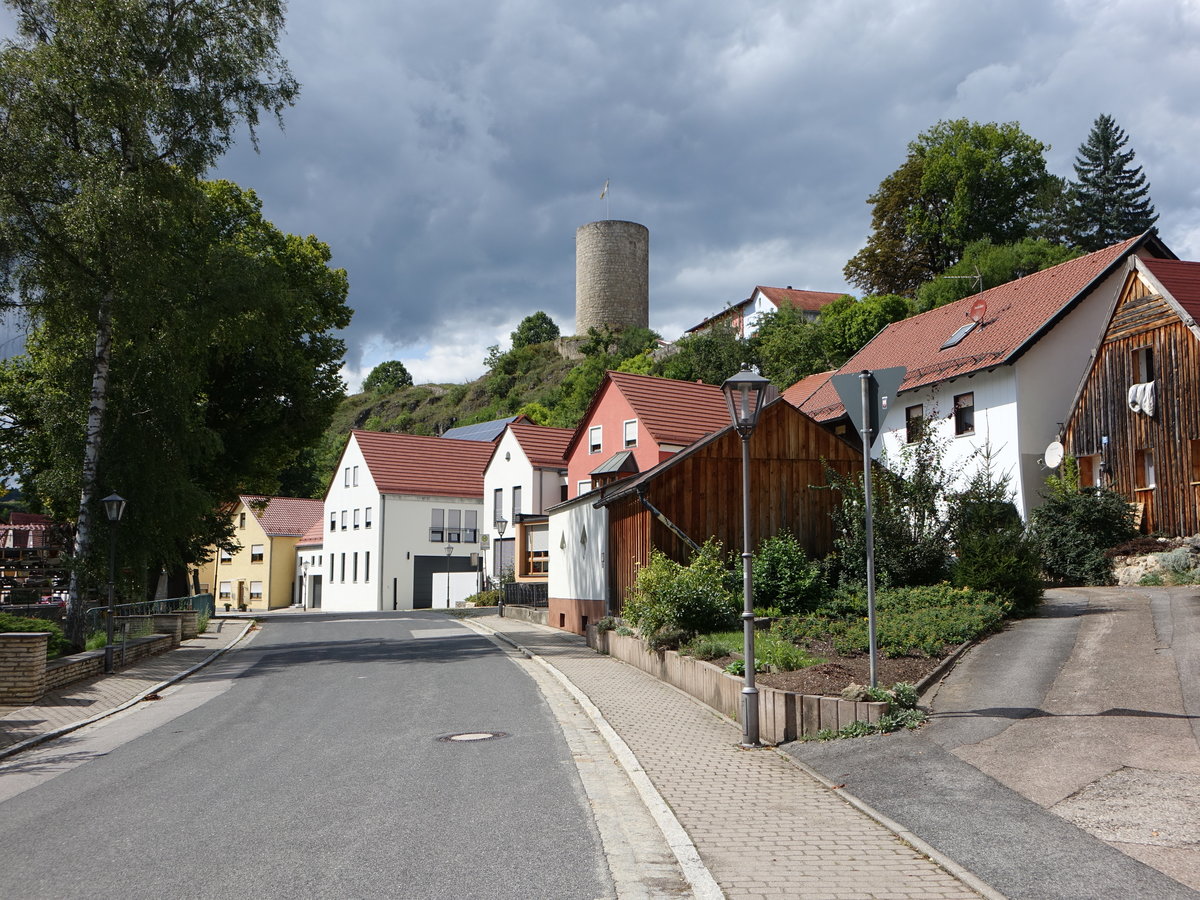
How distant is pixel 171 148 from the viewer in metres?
23.0

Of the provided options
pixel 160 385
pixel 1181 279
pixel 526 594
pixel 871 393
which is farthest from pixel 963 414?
pixel 160 385

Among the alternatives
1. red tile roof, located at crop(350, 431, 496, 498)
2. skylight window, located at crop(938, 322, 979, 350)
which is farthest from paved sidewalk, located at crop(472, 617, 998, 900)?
red tile roof, located at crop(350, 431, 496, 498)

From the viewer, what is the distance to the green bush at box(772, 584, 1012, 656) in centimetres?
1273

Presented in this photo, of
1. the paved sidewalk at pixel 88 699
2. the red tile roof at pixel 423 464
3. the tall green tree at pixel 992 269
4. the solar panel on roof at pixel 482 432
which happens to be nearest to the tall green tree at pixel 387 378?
the solar panel on roof at pixel 482 432

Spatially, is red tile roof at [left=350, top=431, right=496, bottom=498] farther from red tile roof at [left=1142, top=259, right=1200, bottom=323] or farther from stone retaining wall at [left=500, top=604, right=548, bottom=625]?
red tile roof at [left=1142, top=259, right=1200, bottom=323]

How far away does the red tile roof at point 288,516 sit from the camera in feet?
222

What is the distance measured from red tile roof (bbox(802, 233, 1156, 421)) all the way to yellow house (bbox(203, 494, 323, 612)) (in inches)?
1698

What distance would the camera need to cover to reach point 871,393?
A: 410 inches

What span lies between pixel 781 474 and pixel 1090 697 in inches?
525

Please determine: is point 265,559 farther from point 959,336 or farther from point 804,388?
point 959,336

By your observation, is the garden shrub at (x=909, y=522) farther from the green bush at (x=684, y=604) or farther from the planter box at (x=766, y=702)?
the planter box at (x=766, y=702)

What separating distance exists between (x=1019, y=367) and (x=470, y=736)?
70.6 ft

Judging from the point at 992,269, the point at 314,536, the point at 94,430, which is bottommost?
the point at 314,536

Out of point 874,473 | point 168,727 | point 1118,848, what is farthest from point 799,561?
point 1118,848
